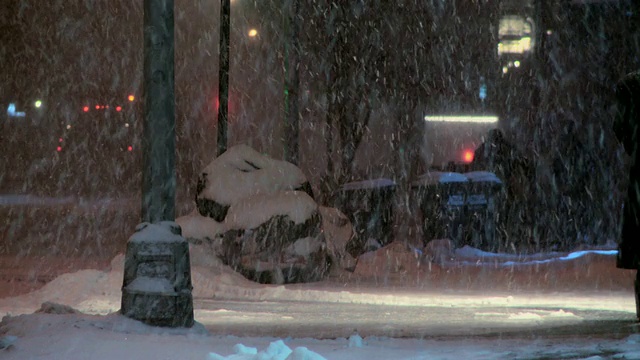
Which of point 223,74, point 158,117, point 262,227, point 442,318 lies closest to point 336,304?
point 442,318

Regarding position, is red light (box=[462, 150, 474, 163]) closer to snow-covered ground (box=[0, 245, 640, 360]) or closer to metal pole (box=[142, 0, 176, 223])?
snow-covered ground (box=[0, 245, 640, 360])

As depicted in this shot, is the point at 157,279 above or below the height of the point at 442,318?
above

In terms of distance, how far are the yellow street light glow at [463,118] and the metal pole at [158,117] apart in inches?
1076

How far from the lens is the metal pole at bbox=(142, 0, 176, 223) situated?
8.02 metres

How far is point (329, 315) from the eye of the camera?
955 cm

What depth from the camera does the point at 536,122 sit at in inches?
1291

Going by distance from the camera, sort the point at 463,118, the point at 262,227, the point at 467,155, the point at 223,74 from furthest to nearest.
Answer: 1. the point at 467,155
2. the point at 463,118
3. the point at 223,74
4. the point at 262,227

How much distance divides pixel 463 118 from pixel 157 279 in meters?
30.0

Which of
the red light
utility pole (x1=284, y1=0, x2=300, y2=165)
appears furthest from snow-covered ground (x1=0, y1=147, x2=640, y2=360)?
the red light

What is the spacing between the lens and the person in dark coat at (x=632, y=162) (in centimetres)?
791

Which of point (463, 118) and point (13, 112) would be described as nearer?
point (463, 118)

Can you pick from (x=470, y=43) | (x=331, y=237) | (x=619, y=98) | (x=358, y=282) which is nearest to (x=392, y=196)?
(x=331, y=237)

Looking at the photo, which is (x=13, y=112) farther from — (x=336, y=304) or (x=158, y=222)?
(x=158, y=222)

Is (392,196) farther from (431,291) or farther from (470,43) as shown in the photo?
(470,43)
